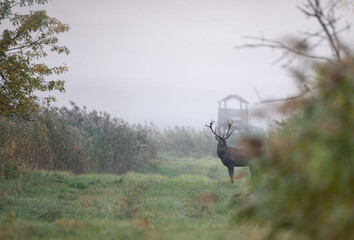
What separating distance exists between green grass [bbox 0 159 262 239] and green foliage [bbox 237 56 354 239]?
863mm

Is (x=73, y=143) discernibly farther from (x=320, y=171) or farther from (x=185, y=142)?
(x=320, y=171)

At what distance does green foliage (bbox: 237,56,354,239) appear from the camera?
3588mm

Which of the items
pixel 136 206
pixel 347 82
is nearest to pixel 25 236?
pixel 347 82

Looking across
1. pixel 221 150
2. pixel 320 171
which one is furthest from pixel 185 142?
pixel 320 171

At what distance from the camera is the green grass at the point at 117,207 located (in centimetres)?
538

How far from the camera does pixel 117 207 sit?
31.4 feet

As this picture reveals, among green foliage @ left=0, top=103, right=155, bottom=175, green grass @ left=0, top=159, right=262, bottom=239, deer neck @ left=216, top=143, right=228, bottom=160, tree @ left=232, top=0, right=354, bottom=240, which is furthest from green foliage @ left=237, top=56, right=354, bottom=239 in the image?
green foliage @ left=0, top=103, right=155, bottom=175

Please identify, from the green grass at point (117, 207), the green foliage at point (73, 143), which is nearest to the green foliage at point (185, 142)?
the green foliage at point (73, 143)

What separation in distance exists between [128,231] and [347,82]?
9.44 feet

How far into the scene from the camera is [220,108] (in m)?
38.5

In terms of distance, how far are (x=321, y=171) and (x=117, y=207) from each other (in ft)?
21.9

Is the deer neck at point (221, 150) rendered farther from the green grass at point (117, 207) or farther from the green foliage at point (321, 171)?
the green foliage at point (321, 171)

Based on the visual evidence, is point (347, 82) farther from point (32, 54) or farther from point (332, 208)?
point (32, 54)

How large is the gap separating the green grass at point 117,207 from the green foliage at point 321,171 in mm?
863
